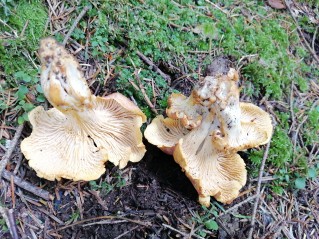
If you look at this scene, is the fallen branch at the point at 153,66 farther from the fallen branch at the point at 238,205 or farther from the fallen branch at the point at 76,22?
the fallen branch at the point at 238,205

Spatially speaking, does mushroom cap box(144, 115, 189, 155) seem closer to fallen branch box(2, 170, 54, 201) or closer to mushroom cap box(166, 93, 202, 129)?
mushroom cap box(166, 93, 202, 129)

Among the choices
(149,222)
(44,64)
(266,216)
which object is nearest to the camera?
(44,64)

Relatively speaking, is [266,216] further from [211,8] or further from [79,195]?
[211,8]

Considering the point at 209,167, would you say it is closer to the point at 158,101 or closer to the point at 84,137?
the point at 158,101

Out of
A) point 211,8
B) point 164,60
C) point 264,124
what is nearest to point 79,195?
point 164,60

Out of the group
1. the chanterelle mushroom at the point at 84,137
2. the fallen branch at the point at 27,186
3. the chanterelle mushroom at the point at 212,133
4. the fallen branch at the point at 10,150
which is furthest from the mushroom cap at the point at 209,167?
the fallen branch at the point at 10,150

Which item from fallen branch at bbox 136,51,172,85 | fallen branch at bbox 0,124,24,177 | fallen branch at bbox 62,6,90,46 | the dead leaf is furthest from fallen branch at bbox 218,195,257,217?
the dead leaf
